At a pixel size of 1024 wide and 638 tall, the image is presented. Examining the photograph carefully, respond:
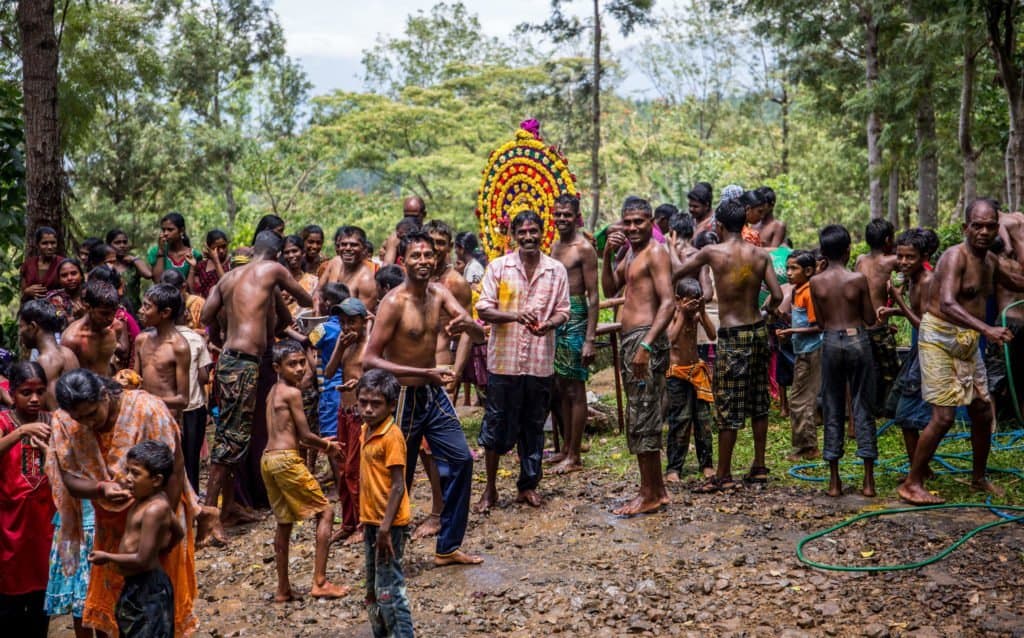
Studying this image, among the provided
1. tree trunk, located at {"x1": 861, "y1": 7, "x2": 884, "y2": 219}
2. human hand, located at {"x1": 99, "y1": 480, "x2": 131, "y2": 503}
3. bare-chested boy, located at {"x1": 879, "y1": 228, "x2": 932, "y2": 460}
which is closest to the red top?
human hand, located at {"x1": 99, "y1": 480, "x2": 131, "y2": 503}

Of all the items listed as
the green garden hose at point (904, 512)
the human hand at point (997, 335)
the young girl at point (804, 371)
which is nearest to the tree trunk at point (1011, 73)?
the young girl at point (804, 371)

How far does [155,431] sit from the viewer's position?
4719mm

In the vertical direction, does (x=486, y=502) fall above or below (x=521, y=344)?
below

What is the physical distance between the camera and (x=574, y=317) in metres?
8.12

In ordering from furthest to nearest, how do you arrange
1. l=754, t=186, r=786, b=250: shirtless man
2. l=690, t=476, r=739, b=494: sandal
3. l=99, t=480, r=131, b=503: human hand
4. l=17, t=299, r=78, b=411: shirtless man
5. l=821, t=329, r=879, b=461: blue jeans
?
l=754, t=186, r=786, b=250: shirtless man
l=690, t=476, r=739, b=494: sandal
l=821, t=329, r=879, b=461: blue jeans
l=17, t=299, r=78, b=411: shirtless man
l=99, t=480, r=131, b=503: human hand

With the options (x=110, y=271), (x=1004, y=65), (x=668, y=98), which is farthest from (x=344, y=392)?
(x=668, y=98)

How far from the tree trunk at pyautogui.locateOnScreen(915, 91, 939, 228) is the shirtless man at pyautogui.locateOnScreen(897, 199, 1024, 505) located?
10699 millimetres

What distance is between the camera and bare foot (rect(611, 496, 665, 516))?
6.84 m

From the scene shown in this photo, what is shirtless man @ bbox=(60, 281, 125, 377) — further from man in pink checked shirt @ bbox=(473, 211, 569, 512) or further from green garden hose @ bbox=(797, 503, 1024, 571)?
green garden hose @ bbox=(797, 503, 1024, 571)

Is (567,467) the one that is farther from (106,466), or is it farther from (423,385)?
(106,466)

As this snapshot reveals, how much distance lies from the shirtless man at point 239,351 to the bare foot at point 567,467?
2589 millimetres

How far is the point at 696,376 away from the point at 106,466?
4.54m

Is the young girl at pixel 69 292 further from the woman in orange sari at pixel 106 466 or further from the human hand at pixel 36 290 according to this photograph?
the woman in orange sari at pixel 106 466

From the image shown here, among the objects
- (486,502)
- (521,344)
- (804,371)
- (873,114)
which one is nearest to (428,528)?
(486,502)
